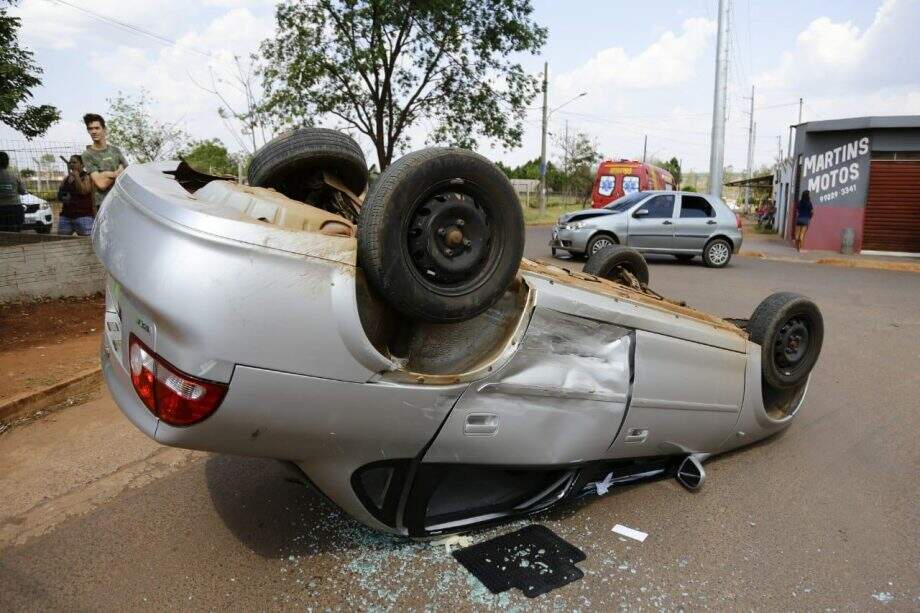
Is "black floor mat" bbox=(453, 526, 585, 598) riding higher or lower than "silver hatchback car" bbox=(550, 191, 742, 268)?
lower

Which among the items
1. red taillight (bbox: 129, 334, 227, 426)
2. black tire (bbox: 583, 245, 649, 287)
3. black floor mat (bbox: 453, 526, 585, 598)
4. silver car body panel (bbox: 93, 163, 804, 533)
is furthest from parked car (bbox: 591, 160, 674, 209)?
red taillight (bbox: 129, 334, 227, 426)

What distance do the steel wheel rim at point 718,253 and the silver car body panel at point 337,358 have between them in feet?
37.7

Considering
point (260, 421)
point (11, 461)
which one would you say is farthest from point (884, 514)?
point (11, 461)

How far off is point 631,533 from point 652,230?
446 inches

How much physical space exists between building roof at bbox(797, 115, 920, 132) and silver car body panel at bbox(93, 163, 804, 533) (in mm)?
17695

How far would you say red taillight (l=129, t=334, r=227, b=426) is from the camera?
1.92 metres

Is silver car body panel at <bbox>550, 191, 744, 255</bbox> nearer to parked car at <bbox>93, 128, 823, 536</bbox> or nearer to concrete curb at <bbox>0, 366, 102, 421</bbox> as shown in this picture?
concrete curb at <bbox>0, 366, 102, 421</bbox>

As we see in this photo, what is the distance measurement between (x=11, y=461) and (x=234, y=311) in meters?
2.74

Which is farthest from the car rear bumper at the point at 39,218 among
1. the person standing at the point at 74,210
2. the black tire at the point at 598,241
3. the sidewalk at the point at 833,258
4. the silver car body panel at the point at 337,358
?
the sidewalk at the point at 833,258

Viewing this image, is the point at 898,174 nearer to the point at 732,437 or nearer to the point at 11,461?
the point at 732,437

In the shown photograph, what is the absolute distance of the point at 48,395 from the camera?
4.51 meters

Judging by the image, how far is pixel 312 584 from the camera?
249 cm

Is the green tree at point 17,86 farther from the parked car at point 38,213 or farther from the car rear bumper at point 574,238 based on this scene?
the car rear bumper at point 574,238

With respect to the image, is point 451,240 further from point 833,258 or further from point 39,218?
point 833,258
